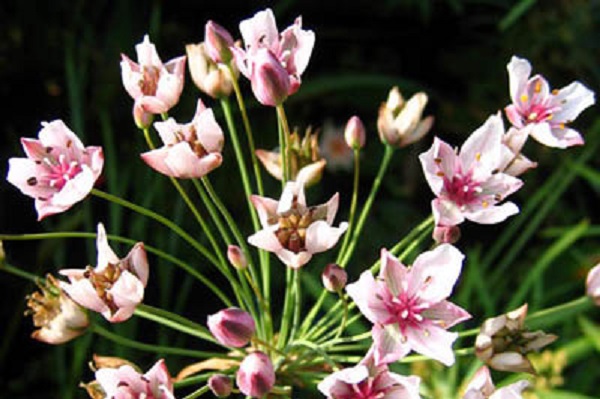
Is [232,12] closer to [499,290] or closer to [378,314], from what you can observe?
[499,290]

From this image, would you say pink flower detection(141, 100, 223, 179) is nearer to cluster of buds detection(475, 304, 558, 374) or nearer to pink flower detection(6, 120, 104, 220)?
pink flower detection(6, 120, 104, 220)

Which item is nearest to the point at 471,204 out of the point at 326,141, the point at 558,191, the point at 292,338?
the point at 292,338

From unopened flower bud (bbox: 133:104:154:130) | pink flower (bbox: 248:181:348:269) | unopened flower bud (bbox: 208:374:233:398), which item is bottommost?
unopened flower bud (bbox: 208:374:233:398)

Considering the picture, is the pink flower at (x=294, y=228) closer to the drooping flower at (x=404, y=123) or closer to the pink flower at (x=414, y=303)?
the pink flower at (x=414, y=303)

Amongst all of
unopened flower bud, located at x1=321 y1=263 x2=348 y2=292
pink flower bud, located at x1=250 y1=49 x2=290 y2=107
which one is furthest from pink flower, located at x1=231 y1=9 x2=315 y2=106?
unopened flower bud, located at x1=321 y1=263 x2=348 y2=292

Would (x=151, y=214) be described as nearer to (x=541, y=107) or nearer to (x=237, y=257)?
(x=237, y=257)

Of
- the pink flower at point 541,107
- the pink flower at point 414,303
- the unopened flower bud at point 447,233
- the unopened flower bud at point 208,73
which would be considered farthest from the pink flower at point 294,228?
the pink flower at point 541,107
